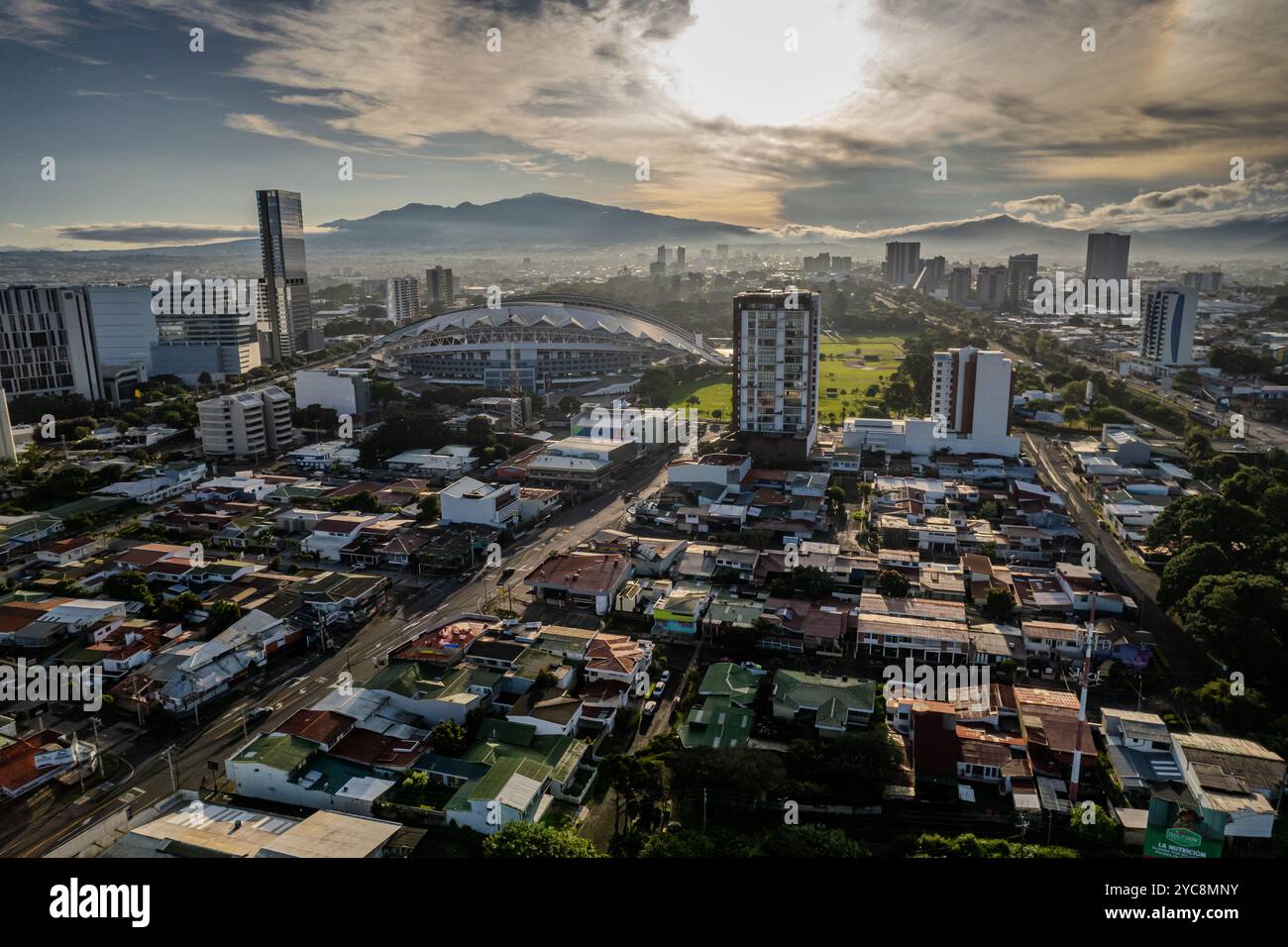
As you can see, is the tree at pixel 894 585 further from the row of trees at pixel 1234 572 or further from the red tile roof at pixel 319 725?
the red tile roof at pixel 319 725

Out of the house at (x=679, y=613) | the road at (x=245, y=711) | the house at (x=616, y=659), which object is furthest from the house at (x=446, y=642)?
the house at (x=679, y=613)

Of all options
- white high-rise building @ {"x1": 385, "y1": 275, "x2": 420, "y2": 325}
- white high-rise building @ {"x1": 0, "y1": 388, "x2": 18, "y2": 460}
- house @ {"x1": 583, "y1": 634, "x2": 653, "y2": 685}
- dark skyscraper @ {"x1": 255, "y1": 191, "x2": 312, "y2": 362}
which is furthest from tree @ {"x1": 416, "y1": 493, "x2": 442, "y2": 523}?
white high-rise building @ {"x1": 385, "y1": 275, "x2": 420, "y2": 325}

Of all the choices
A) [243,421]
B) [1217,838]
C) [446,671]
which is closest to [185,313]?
[243,421]

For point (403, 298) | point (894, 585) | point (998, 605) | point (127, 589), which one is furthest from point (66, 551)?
point (403, 298)

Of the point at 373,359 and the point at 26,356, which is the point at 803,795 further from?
the point at 373,359

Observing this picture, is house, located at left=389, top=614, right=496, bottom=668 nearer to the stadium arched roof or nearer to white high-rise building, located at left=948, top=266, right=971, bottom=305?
the stadium arched roof

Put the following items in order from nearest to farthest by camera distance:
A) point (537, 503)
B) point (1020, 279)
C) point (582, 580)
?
point (582, 580) → point (537, 503) → point (1020, 279)

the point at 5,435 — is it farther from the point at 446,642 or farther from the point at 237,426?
the point at 446,642
